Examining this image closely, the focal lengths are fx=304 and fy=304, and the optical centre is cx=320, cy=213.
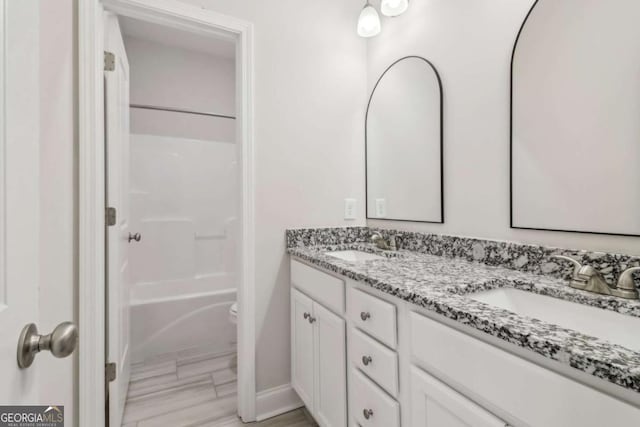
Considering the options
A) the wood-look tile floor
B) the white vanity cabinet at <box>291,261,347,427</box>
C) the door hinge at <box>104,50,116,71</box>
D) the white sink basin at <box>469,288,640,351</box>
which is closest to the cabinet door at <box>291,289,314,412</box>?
the white vanity cabinet at <box>291,261,347,427</box>

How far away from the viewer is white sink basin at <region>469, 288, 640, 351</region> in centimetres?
75

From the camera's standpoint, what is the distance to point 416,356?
84 centimetres

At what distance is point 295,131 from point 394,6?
2.64ft

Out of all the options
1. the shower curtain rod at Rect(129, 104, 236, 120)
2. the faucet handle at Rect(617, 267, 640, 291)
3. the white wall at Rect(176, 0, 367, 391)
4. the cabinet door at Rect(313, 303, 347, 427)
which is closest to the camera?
the faucet handle at Rect(617, 267, 640, 291)

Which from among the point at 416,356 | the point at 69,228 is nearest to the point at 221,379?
the point at 69,228

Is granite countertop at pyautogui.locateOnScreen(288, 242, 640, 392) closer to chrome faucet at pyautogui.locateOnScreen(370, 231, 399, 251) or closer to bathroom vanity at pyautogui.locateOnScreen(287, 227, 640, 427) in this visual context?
bathroom vanity at pyautogui.locateOnScreen(287, 227, 640, 427)

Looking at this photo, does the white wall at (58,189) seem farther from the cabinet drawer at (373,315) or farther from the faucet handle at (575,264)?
the faucet handle at (575,264)

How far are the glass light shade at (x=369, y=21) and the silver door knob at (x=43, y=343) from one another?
1.85m

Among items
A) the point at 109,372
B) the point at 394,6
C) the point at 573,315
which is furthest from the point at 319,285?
the point at 394,6

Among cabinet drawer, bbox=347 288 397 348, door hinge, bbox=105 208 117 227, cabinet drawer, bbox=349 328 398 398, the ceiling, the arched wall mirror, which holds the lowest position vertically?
cabinet drawer, bbox=349 328 398 398

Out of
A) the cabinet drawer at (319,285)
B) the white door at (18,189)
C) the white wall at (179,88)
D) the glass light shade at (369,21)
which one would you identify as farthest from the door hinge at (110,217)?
the glass light shade at (369,21)

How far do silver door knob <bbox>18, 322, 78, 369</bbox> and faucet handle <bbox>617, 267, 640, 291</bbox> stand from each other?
1.28 metres

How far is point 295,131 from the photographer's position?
1743 millimetres

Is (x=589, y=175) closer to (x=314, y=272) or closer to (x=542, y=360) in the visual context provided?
(x=542, y=360)
